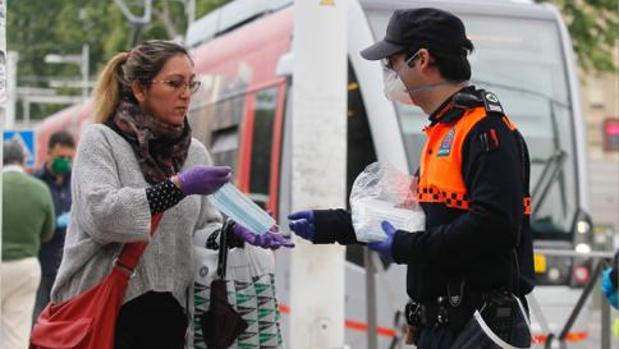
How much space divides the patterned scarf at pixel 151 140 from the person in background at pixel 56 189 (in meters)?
5.74

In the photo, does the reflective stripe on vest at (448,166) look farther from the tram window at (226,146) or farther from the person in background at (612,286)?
the tram window at (226,146)

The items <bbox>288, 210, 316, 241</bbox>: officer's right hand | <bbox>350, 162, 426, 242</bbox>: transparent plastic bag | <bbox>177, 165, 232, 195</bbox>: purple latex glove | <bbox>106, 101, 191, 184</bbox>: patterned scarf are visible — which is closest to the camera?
<bbox>350, 162, 426, 242</bbox>: transparent plastic bag

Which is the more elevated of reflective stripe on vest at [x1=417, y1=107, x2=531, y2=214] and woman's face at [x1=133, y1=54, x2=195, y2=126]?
woman's face at [x1=133, y1=54, x2=195, y2=126]

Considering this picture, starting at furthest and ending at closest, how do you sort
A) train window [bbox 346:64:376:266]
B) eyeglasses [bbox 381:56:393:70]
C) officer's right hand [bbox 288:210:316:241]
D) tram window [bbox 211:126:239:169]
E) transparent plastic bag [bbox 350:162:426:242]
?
tram window [bbox 211:126:239:169], train window [bbox 346:64:376:266], officer's right hand [bbox 288:210:316:241], eyeglasses [bbox 381:56:393:70], transparent plastic bag [bbox 350:162:426:242]

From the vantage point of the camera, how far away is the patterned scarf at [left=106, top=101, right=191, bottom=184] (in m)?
4.53

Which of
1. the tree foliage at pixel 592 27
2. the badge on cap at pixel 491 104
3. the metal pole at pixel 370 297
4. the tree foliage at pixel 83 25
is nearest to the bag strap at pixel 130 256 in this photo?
the badge on cap at pixel 491 104

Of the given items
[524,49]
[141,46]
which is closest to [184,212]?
[141,46]

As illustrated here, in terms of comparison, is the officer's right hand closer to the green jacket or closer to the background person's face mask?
the green jacket

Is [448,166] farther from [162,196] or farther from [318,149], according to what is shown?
[318,149]

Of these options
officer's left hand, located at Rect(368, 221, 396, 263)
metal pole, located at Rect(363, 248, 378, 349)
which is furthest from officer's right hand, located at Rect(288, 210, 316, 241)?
metal pole, located at Rect(363, 248, 378, 349)

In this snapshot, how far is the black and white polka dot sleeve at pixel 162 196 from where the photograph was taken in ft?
14.1

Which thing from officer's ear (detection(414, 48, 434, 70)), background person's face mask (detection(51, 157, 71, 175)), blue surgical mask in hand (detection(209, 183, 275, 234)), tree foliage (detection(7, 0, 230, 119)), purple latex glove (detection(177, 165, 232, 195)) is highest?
tree foliage (detection(7, 0, 230, 119))

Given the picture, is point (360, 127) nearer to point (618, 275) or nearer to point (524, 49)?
point (524, 49)

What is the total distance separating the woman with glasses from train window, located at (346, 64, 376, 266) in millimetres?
5392
